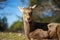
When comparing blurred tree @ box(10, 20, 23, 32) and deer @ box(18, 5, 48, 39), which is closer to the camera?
deer @ box(18, 5, 48, 39)

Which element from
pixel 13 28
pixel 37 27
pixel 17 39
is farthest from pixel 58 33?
pixel 13 28

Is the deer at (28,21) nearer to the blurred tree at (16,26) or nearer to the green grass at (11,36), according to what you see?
the green grass at (11,36)

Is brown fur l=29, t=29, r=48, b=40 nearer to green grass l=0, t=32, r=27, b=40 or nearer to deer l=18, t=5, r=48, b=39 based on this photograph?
deer l=18, t=5, r=48, b=39

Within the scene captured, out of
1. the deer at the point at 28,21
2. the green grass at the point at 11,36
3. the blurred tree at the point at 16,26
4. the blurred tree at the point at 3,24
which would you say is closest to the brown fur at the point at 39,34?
the deer at the point at 28,21

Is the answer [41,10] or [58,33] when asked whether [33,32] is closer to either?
[58,33]

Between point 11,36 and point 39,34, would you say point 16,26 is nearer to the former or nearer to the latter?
point 11,36

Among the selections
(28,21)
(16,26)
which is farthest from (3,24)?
(28,21)

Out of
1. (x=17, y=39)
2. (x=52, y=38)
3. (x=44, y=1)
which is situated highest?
(x=44, y=1)

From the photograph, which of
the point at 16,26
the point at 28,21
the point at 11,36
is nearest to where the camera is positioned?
the point at 28,21

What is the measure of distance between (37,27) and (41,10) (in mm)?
893

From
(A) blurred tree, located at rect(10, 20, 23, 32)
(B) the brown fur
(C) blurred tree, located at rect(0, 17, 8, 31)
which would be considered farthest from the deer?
(C) blurred tree, located at rect(0, 17, 8, 31)

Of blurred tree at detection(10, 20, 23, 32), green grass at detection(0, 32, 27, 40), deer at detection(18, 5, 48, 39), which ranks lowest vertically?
green grass at detection(0, 32, 27, 40)

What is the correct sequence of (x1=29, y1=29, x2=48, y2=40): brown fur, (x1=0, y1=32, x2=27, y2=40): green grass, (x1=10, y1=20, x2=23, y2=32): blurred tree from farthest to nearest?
(x1=10, y1=20, x2=23, y2=32): blurred tree
(x1=0, y1=32, x2=27, y2=40): green grass
(x1=29, y1=29, x2=48, y2=40): brown fur

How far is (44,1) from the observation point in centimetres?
354
